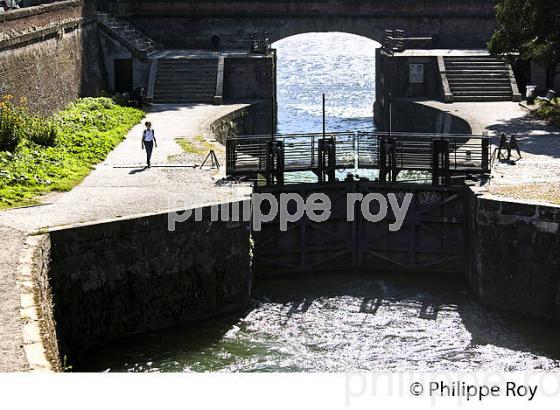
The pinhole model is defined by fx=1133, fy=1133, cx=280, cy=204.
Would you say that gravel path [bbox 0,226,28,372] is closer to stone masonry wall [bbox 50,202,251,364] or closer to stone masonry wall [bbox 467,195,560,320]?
stone masonry wall [bbox 50,202,251,364]

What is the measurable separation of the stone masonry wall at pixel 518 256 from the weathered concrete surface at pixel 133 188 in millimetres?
6116

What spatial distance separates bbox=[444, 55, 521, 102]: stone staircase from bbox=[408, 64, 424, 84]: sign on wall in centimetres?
106

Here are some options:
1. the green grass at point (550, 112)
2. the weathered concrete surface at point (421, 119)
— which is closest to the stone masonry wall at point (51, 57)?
the weathered concrete surface at point (421, 119)

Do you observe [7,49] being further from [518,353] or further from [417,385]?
[417,385]

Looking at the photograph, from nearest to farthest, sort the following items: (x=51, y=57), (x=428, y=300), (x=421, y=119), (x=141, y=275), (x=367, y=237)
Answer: (x=141, y=275)
(x=428, y=300)
(x=367, y=237)
(x=51, y=57)
(x=421, y=119)

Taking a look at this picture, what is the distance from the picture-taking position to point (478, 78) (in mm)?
46406

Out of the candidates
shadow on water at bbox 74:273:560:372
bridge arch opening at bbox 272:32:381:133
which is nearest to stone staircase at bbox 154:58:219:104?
bridge arch opening at bbox 272:32:381:133

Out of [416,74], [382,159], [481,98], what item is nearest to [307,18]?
[416,74]

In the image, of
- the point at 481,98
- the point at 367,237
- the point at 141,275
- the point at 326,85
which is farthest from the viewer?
the point at 326,85

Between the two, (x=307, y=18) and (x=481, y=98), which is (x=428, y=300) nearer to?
(x=481, y=98)

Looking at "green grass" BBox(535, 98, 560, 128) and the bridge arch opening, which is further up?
the bridge arch opening

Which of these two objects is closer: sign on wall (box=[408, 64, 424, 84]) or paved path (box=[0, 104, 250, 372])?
paved path (box=[0, 104, 250, 372])

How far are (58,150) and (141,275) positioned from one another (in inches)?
303

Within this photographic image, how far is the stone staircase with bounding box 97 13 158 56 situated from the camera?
48188 mm
